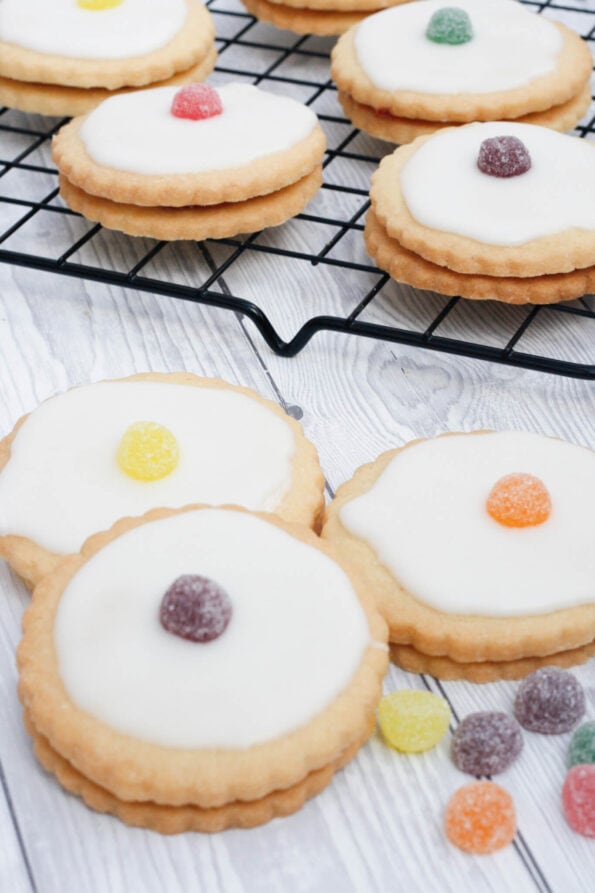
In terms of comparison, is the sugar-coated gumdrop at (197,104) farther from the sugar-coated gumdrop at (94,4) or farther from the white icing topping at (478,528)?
the white icing topping at (478,528)

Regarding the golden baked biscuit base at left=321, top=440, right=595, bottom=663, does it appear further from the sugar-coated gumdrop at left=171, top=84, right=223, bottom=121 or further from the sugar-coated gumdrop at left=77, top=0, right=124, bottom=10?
the sugar-coated gumdrop at left=77, top=0, right=124, bottom=10

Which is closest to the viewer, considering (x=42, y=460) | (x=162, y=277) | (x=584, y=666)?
(x=584, y=666)

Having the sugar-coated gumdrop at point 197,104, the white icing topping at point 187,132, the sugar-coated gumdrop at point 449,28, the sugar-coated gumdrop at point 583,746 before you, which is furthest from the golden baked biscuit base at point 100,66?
the sugar-coated gumdrop at point 583,746

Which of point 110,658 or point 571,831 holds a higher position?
point 110,658

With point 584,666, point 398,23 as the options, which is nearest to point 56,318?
point 398,23

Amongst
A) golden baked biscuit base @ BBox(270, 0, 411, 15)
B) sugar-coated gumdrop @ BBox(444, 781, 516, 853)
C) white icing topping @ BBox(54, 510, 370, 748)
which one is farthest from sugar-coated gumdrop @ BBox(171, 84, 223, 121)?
sugar-coated gumdrop @ BBox(444, 781, 516, 853)

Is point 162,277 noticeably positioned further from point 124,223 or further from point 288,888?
point 288,888
